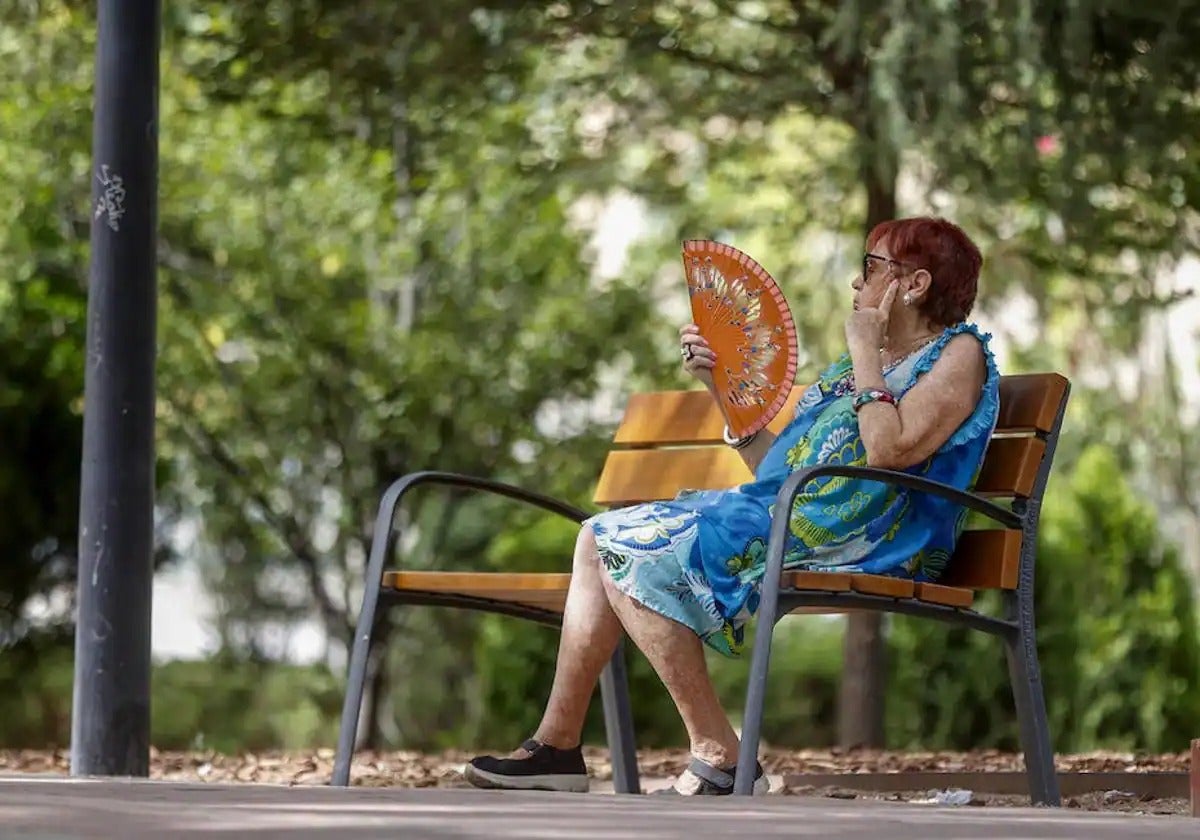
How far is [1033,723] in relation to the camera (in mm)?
4066

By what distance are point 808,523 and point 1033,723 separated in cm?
57

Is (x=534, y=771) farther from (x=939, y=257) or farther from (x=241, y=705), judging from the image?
(x=241, y=705)

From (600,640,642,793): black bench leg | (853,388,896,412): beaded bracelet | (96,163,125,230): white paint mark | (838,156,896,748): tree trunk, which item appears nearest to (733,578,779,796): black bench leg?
(853,388,896,412): beaded bracelet

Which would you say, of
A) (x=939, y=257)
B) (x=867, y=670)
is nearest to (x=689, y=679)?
(x=939, y=257)

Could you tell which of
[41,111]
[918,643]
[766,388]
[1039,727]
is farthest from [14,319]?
[1039,727]

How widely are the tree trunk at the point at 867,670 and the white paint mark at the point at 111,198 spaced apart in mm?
3155

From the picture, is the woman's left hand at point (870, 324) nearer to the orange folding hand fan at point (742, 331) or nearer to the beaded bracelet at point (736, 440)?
the orange folding hand fan at point (742, 331)

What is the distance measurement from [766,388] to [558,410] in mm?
4638

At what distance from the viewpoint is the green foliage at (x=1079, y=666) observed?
8.21m

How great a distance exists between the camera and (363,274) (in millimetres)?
9477

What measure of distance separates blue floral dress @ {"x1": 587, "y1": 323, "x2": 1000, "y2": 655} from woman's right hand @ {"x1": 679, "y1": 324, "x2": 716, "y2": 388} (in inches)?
9.6

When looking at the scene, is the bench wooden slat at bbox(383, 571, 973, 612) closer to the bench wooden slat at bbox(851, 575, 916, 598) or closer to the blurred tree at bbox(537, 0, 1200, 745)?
the bench wooden slat at bbox(851, 575, 916, 598)

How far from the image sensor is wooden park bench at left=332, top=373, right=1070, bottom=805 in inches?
147

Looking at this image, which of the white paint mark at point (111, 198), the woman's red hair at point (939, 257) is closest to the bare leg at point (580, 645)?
the woman's red hair at point (939, 257)
